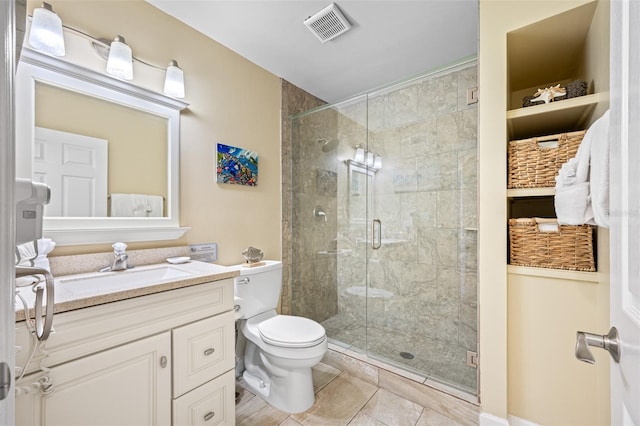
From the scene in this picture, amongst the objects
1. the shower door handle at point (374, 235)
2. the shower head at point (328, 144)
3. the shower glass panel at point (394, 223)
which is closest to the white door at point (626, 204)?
the shower glass panel at point (394, 223)

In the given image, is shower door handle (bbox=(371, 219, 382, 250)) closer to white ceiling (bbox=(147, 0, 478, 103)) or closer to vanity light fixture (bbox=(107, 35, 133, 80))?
white ceiling (bbox=(147, 0, 478, 103))

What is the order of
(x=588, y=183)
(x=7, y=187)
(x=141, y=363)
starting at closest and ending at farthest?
(x=7, y=187) → (x=588, y=183) → (x=141, y=363)

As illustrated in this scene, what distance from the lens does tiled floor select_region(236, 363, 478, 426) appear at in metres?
1.55

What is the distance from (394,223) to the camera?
251cm

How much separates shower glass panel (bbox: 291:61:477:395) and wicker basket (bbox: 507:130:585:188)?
71 centimetres

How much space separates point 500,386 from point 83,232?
7.24 ft

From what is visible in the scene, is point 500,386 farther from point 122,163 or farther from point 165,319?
point 122,163

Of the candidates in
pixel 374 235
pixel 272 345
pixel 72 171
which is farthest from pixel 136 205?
pixel 374 235

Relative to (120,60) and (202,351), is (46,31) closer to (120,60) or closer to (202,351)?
(120,60)

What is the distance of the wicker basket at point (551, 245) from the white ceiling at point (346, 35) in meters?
1.32

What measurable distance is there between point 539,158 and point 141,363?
1.97m

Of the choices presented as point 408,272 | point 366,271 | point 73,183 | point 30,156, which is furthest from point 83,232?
point 408,272

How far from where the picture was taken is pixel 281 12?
5.49ft

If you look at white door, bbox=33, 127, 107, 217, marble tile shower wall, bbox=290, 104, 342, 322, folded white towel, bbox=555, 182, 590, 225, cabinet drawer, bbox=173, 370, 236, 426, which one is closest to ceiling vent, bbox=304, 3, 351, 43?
marble tile shower wall, bbox=290, 104, 342, 322
